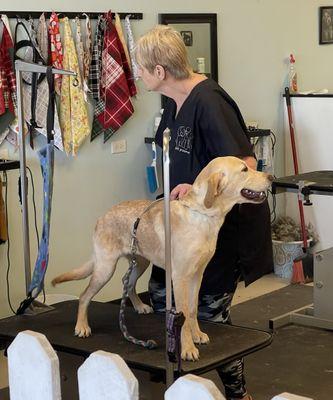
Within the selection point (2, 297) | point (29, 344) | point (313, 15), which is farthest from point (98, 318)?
point (313, 15)

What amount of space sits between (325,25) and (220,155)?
4.04m

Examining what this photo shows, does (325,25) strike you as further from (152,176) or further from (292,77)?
(152,176)

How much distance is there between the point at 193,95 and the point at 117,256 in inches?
22.9

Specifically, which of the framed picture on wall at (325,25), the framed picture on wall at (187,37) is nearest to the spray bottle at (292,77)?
the framed picture on wall at (325,25)

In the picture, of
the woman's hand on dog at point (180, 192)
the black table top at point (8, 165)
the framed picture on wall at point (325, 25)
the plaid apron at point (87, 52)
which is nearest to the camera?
the woman's hand on dog at point (180, 192)

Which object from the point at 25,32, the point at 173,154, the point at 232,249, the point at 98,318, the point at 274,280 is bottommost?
the point at 274,280

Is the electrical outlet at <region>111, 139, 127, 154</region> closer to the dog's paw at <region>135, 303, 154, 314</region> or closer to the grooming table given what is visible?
the grooming table

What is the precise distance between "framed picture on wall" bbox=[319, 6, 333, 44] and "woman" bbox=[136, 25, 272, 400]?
3755 millimetres

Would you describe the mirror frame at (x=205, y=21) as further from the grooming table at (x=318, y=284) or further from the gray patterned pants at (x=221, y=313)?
the gray patterned pants at (x=221, y=313)

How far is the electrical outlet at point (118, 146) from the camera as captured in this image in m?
4.98

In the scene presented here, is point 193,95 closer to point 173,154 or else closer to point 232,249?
point 173,154

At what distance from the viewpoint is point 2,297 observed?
4520 millimetres

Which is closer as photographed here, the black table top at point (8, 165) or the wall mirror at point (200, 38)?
the black table top at point (8, 165)

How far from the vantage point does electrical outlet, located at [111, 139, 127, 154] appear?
498 cm
